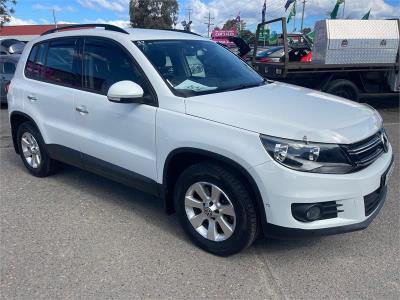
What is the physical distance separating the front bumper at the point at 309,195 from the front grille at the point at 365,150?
0.08 metres

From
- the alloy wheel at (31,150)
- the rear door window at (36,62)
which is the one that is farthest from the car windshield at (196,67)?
the alloy wheel at (31,150)

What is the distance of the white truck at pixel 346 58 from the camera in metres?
8.66

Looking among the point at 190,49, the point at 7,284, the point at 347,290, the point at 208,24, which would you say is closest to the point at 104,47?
the point at 190,49

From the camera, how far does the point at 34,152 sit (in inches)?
202

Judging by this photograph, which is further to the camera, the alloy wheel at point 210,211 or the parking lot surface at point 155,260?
the alloy wheel at point 210,211

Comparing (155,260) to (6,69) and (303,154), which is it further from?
(6,69)

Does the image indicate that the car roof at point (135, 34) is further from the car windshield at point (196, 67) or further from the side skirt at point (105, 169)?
the side skirt at point (105, 169)

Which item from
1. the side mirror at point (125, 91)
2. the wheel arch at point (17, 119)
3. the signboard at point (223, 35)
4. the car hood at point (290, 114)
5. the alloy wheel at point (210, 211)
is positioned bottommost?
the signboard at point (223, 35)

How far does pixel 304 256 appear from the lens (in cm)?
332

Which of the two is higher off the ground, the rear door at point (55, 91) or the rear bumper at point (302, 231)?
the rear door at point (55, 91)

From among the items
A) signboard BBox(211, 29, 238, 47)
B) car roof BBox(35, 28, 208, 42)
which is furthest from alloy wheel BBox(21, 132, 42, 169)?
signboard BBox(211, 29, 238, 47)

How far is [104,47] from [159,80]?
0.87 meters

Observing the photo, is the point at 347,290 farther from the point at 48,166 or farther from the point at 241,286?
the point at 48,166

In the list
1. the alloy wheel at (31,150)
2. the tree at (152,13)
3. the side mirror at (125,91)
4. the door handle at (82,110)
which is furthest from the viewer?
the tree at (152,13)
